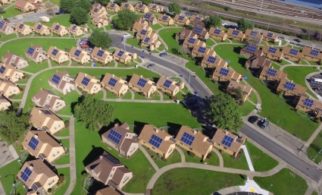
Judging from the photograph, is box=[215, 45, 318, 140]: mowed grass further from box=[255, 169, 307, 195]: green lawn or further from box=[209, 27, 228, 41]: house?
box=[209, 27, 228, 41]: house

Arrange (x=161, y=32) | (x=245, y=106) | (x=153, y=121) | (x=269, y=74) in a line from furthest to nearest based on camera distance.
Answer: (x=161, y=32)
(x=269, y=74)
(x=245, y=106)
(x=153, y=121)

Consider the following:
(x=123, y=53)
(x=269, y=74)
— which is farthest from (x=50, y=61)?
(x=269, y=74)

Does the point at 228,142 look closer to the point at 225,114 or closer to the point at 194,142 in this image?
the point at 225,114

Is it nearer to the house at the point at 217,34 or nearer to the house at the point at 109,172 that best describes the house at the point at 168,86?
the house at the point at 109,172

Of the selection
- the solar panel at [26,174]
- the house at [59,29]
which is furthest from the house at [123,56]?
the solar panel at [26,174]

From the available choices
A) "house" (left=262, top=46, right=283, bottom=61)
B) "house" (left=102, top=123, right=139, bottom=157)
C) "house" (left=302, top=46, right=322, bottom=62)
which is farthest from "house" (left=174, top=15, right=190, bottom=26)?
"house" (left=102, top=123, right=139, bottom=157)

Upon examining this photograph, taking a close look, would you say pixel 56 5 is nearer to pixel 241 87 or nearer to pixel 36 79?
pixel 36 79
